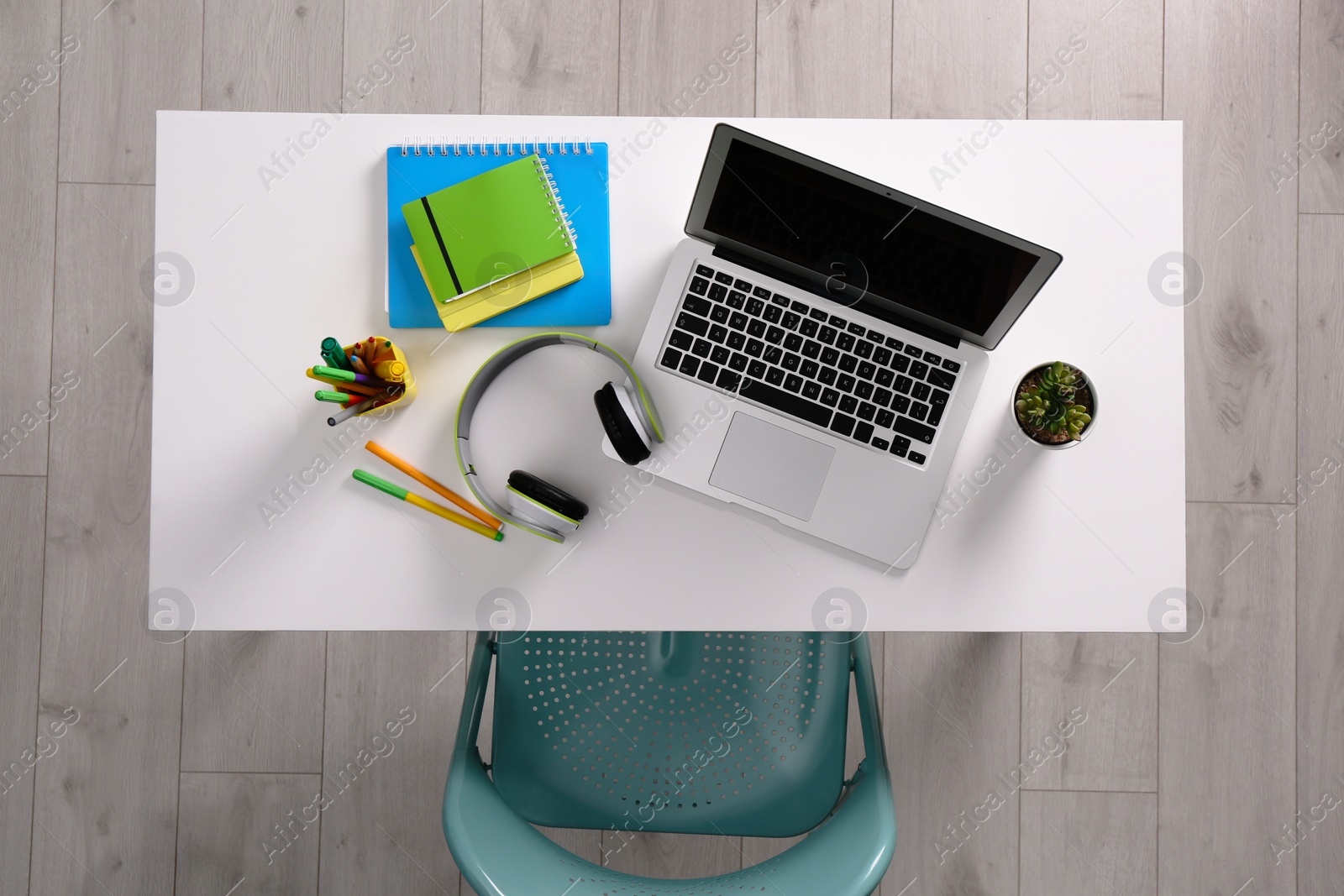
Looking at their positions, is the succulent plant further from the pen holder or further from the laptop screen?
the pen holder

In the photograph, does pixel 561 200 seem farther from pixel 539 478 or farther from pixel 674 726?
pixel 674 726

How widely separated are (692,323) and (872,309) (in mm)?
195

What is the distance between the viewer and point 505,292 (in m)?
0.88

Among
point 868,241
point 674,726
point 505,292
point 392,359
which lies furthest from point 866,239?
point 674,726

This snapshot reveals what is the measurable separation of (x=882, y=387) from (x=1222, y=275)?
108cm

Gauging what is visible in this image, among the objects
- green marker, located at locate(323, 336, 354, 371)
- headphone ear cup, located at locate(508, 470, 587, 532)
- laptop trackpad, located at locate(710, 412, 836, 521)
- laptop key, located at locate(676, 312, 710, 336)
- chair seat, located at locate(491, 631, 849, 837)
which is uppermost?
laptop key, located at locate(676, 312, 710, 336)

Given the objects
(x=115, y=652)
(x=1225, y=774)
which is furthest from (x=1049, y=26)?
(x=115, y=652)

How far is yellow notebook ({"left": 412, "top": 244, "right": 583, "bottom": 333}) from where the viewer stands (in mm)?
880

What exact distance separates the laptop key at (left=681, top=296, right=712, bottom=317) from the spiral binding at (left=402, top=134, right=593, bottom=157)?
8.4 inches

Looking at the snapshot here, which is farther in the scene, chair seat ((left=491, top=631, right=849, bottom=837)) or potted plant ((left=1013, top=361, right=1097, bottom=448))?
chair seat ((left=491, top=631, right=849, bottom=837))

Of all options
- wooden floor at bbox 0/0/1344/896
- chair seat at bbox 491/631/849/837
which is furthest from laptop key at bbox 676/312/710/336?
wooden floor at bbox 0/0/1344/896

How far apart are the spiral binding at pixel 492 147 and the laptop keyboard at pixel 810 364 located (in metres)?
0.21

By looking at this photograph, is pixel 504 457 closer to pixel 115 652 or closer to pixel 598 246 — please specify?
pixel 598 246

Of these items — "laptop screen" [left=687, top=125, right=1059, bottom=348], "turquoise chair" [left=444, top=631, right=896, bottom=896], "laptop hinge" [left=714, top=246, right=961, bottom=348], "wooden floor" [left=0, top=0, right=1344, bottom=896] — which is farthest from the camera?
"wooden floor" [left=0, top=0, right=1344, bottom=896]
